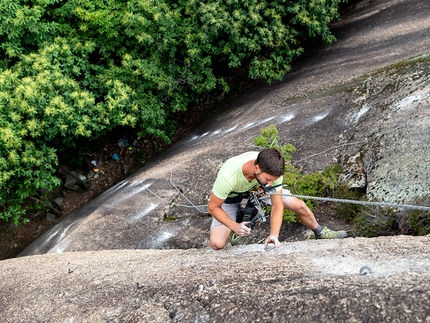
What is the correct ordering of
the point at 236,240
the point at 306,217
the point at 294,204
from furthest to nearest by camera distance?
the point at 236,240, the point at 306,217, the point at 294,204

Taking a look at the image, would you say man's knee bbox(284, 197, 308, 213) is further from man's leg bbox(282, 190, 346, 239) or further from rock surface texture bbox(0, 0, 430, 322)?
rock surface texture bbox(0, 0, 430, 322)

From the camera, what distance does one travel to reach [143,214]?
26.3 ft

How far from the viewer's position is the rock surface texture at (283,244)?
335 cm

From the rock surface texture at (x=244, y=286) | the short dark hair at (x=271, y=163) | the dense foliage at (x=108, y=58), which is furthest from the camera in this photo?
the dense foliage at (x=108, y=58)

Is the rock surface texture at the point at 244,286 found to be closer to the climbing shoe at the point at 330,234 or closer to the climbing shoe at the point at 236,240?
the climbing shoe at the point at 330,234

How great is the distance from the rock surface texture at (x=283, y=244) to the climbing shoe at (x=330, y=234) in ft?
2.25

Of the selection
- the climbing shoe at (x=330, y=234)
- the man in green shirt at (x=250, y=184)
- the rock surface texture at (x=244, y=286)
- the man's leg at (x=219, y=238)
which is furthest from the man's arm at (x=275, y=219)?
the climbing shoe at (x=330, y=234)

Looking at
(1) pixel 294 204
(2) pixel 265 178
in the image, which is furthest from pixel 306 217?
(2) pixel 265 178

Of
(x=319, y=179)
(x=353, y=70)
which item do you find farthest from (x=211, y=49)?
(x=319, y=179)

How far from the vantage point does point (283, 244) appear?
16.2 ft

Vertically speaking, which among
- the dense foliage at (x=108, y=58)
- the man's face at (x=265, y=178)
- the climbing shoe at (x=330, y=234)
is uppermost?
the dense foliage at (x=108, y=58)

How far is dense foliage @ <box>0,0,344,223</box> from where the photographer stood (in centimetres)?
840

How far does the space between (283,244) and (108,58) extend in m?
8.16

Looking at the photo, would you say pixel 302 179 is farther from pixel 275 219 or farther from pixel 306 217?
pixel 275 219
